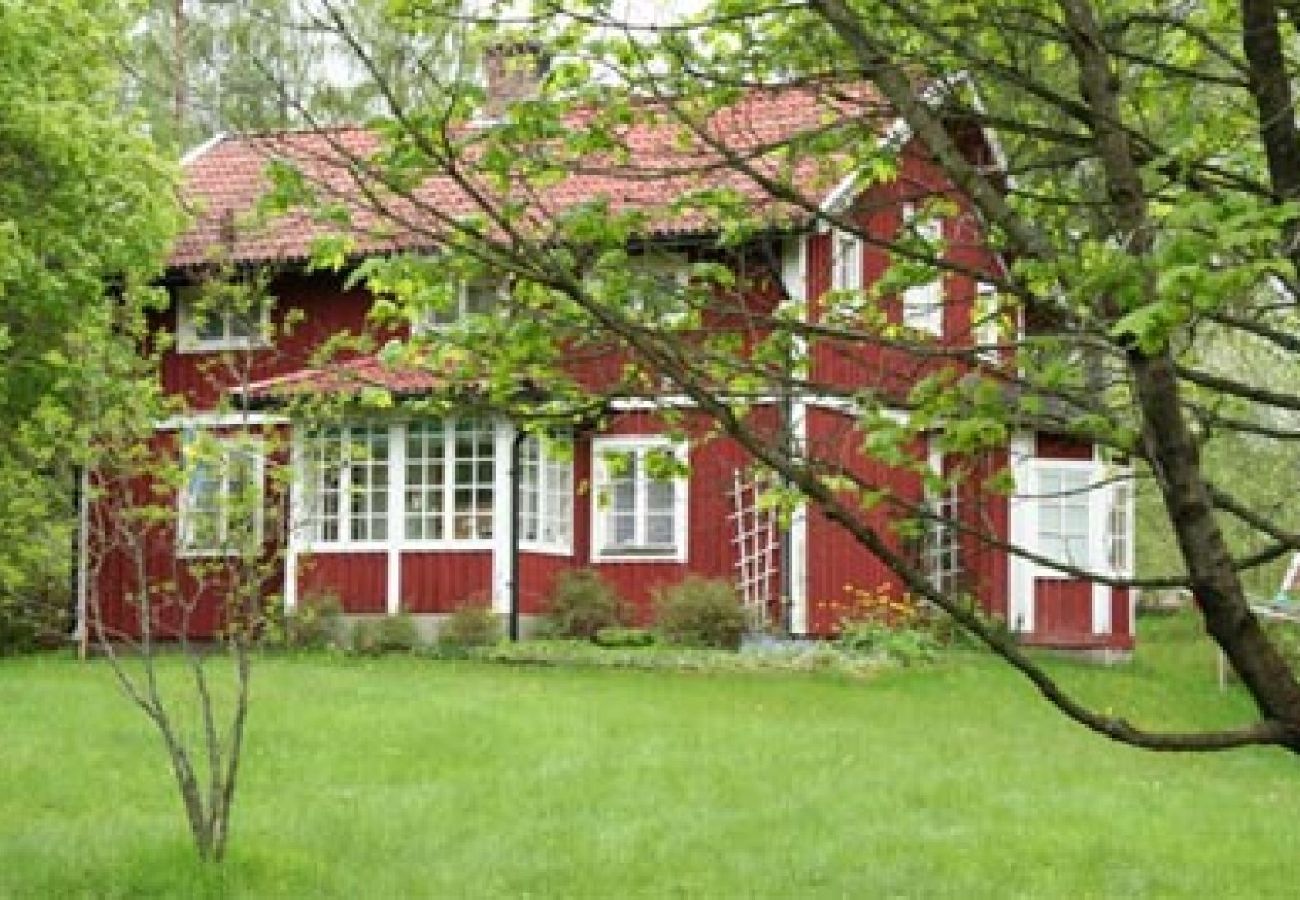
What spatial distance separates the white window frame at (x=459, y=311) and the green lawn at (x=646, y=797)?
5.50 meters

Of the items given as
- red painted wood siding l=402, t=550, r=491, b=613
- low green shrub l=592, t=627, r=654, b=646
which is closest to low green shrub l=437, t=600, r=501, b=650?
red painted wood siding l=402, t=550, r=491, b=613

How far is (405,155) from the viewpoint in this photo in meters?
3.62

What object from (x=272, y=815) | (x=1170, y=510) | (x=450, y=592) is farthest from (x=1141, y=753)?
(x=1170, y=510)

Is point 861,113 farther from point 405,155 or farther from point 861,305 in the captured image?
point 405,155

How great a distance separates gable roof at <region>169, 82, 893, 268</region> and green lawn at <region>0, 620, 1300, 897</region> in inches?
220

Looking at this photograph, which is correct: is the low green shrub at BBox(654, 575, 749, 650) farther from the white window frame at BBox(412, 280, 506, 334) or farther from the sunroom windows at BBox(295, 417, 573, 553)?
the white window frame at BBox(412, 280, 506, 334)

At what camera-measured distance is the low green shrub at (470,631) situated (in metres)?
21.4

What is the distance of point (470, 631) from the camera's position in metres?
21.4

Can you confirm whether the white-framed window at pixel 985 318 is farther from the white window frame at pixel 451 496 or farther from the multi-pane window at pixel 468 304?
the white window frame at pixel 451 496

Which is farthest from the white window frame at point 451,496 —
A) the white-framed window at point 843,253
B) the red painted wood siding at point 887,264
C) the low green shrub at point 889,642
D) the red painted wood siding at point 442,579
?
the red painted wood siding at point 887,264

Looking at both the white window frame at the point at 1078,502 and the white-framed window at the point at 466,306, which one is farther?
the white window frame at the point at 1078,502

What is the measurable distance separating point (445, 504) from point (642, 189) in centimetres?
1794

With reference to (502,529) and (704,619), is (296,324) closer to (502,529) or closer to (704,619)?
(502,529)

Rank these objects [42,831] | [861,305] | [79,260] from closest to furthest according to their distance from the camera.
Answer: [861,305], [42,831], [79,260]
